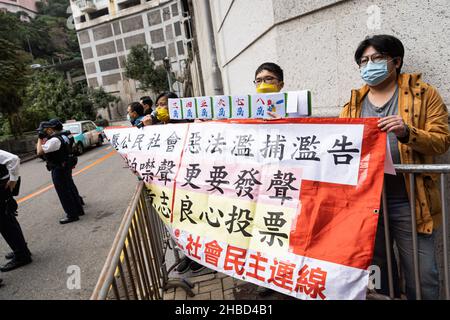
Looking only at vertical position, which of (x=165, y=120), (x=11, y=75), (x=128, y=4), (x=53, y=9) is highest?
(x=53, y=9)

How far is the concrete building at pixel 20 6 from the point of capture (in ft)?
217

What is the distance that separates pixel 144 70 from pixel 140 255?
45220mm

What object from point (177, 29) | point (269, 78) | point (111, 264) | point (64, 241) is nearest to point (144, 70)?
point (177, 29)

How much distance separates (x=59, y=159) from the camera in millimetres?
5684

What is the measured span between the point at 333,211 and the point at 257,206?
1.66 ft

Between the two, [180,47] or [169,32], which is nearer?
[180,47]

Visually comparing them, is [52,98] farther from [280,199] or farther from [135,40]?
[280,199]

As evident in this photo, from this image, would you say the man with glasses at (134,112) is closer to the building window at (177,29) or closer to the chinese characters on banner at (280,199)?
the chinese characters on banner at (280,199)

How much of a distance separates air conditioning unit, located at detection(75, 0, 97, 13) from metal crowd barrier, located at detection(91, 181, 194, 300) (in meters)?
62.5

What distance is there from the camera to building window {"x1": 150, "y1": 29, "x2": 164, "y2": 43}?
50.7m

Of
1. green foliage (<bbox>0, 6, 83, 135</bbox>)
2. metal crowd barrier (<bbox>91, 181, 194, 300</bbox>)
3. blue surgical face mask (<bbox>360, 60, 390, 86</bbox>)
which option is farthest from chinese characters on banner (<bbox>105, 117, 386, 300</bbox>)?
green foliage (<bbox>0, 6, 83, 135</bbox>)

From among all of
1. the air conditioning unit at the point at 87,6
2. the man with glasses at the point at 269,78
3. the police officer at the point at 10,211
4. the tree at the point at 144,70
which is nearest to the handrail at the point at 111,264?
the man with glasses at the point at 269,78

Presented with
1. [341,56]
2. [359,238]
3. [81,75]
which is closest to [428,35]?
[341,56]
